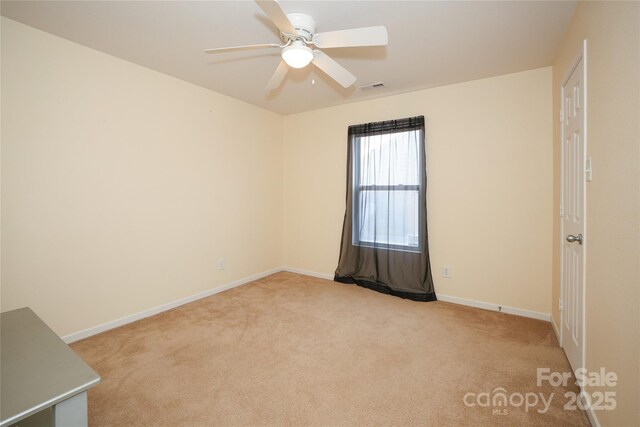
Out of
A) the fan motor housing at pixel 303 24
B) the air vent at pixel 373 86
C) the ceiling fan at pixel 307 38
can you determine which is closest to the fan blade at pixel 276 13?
the ceiling fan at pixel 307 38

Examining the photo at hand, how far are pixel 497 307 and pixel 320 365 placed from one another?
6.88 feet

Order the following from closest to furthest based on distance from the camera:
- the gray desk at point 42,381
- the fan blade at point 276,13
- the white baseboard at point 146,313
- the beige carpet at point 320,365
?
the gray desk at point 42,381 < the fan blade at point 276,13 < the beige carpet at point 320,365 < the white baseboard at point 146,313

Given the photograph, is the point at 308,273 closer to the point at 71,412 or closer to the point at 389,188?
the point at 389,188

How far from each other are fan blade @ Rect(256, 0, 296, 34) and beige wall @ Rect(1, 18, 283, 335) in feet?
6.21

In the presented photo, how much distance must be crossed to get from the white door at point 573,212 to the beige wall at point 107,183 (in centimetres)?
338

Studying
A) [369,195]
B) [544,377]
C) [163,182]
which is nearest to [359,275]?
[369,195]

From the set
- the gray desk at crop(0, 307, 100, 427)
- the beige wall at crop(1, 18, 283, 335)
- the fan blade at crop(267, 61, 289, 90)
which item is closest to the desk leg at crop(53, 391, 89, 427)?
the gray desk at crop(0, 307, 100, 427)

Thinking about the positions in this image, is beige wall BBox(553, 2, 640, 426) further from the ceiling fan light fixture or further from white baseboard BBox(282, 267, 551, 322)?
the ceiling fan light fixture

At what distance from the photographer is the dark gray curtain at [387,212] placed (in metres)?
3.42

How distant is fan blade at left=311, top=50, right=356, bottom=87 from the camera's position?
6.84ft

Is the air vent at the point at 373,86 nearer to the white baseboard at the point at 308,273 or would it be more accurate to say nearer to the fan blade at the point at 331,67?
the fan blade at the point at 331,67

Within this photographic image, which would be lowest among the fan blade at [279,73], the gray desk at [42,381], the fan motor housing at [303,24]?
the gray desk at [42,381]

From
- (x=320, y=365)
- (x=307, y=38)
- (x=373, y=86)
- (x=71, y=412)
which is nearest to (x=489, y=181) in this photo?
(x=373, y=86)

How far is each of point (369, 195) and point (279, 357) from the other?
2.29 metres
